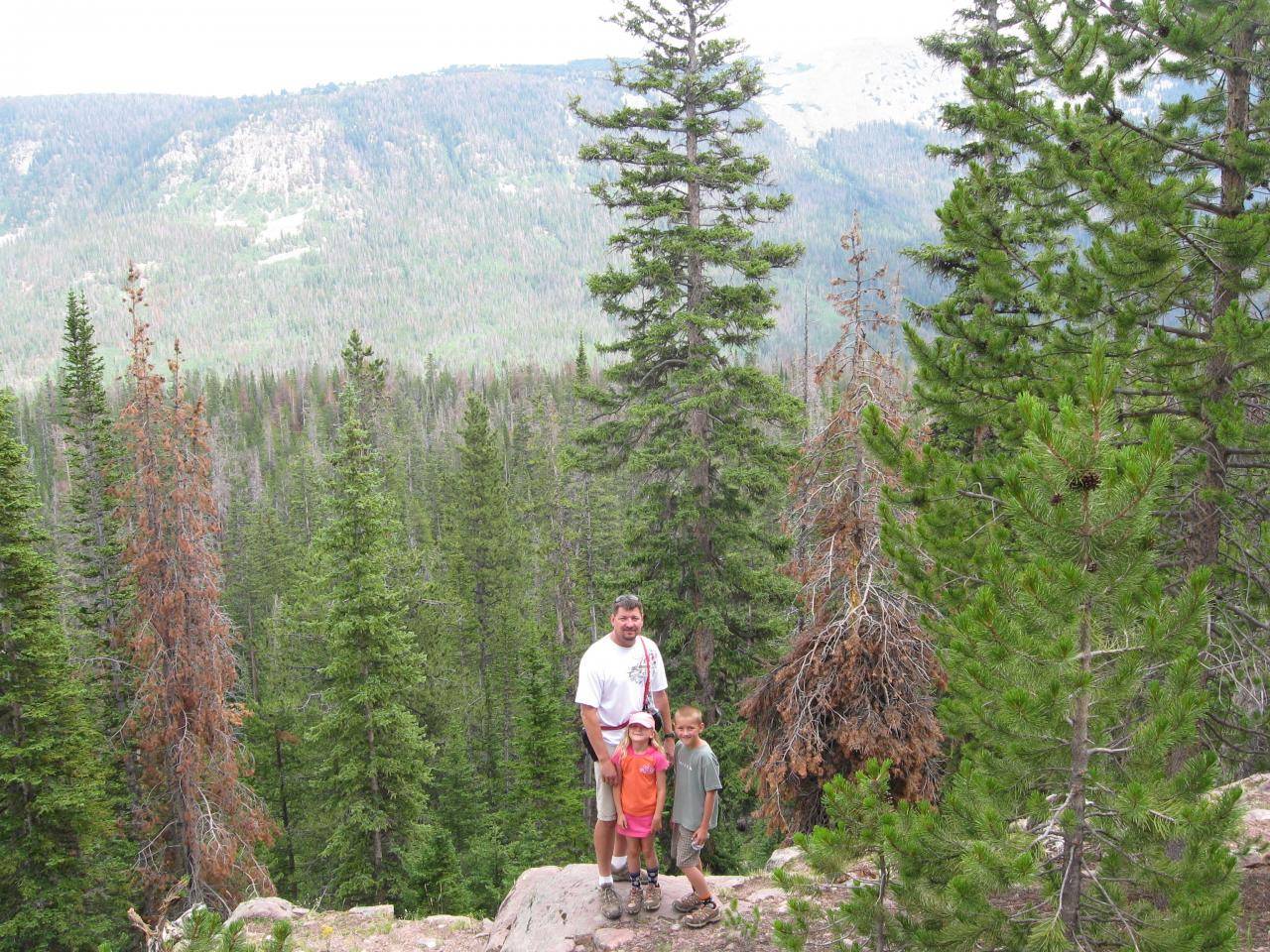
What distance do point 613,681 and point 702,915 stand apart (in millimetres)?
1930

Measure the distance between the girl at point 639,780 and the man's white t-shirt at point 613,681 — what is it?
4.4 inches

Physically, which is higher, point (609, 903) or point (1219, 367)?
point (1219, 367)

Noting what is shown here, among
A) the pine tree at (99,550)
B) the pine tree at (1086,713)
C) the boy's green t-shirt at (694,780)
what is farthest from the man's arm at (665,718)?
the pine tree at (99,550)

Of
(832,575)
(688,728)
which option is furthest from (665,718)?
(832,575)

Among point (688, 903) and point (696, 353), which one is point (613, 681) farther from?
point (696, 353)

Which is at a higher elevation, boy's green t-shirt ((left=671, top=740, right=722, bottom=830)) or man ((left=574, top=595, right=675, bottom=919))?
man ((left=574, top=595, right=675, bottom=919))

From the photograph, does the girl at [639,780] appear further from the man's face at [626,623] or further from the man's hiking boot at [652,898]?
the man's face at [626,623]

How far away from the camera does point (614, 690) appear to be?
603cm

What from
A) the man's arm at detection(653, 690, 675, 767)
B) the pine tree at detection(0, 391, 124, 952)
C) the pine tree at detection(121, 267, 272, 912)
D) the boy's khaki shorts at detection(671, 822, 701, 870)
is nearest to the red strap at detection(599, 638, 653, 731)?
the man's arm at detection(653, 690, 675, 767)

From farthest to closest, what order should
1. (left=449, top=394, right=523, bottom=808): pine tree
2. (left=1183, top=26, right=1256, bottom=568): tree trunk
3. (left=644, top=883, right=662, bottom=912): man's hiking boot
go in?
(left=449, top=394, right=523, bottom=808): pine tree < (left=644, top=883, right=662, bottom=912): man's hiking boot < (left=1183, top=26, right=1256, bottom=568): tree trunk

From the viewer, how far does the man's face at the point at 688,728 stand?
5.93 m

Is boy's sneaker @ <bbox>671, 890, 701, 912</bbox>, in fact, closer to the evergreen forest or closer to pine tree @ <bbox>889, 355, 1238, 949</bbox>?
the evergreen forest

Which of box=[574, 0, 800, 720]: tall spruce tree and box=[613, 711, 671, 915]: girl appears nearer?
box=[613, 711, 671, 915]: girl

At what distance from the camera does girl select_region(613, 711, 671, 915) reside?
5.91 meters
